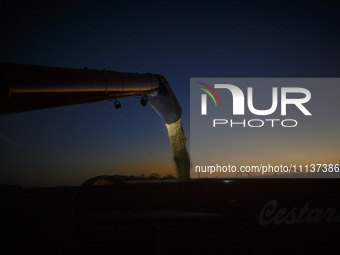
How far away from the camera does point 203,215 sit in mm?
6559

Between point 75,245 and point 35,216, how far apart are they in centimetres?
957

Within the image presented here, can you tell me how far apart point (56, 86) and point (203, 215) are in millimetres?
3310

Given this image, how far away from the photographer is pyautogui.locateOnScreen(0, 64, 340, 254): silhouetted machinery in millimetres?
6461

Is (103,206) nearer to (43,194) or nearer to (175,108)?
(175,108)

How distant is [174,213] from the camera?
6551 mm

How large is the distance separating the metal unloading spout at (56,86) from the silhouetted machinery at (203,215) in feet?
0.14

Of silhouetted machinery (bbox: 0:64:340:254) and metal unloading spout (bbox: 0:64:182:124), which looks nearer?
metal unloading spout (bbox: 0:64:182:124)

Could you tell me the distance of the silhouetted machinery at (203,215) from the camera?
646 centimetres

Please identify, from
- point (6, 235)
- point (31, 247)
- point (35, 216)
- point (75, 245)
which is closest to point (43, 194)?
point (35, 216)

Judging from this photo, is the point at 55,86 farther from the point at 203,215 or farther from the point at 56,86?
the point at 203,215

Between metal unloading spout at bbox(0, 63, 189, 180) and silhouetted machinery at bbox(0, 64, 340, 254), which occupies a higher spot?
metal unloading spout at bbox(0, 63, 189, 180)

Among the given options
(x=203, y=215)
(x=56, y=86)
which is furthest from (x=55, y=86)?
(x=203, y=215)

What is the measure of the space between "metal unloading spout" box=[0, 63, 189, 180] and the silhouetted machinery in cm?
4

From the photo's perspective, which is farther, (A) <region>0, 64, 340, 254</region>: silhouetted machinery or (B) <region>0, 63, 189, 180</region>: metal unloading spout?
(A) <region>0, 64, 340, 254</region>: silhouetted machinery
